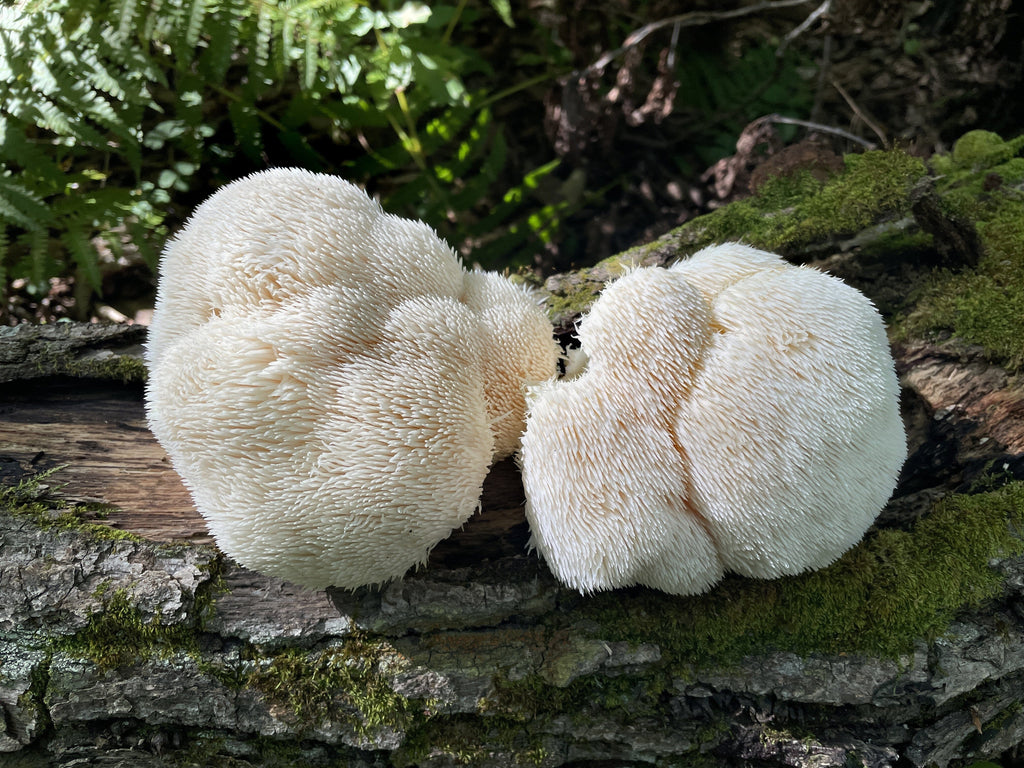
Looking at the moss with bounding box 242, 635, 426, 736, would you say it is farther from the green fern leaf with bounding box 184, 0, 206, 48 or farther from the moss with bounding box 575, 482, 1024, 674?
the green fern leaf with bounding box 184, 0, 206, 48

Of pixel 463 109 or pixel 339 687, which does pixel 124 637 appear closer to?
pixel 339 687

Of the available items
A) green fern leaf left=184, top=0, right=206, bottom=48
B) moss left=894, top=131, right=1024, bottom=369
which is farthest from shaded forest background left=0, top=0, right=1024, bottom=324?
moss left=894, top=131, right=1024, bottom=369

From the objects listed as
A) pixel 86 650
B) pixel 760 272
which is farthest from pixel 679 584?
pixel 86 650

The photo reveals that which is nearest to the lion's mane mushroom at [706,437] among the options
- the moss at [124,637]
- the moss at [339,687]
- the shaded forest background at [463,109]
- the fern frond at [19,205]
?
the moss at [339,687]

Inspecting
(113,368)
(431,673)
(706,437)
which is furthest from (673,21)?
(431,673)

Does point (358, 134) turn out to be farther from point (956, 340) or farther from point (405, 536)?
point (956, 340)

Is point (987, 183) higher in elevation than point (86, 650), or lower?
higher
